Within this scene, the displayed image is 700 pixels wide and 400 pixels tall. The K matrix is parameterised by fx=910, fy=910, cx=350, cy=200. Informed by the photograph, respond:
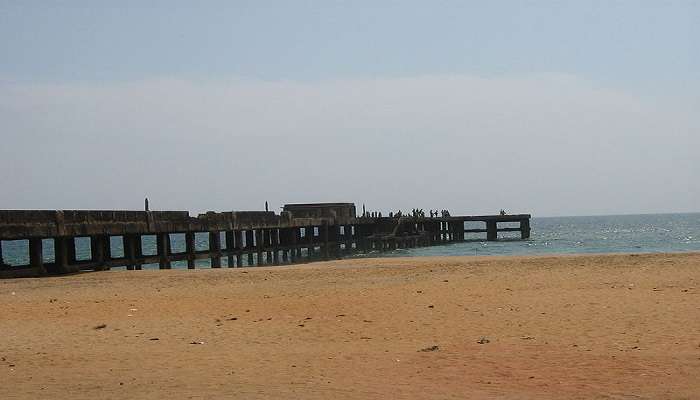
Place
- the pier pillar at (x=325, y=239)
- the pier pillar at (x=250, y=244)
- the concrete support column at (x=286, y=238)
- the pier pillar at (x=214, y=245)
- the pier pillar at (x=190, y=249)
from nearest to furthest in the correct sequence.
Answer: the pier pillar at (x=190, y=249) → the pier pillar at (x=214, y=245) → the pier pillar at (x=250, y=244) → the concrete support column at (x=286, y=238) → the pier pillar at (x=325, y=239)

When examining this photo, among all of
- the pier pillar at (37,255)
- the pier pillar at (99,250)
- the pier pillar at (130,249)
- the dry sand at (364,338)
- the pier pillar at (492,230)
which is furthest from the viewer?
the pier pillar at (492,230)

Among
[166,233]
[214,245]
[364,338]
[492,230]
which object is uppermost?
[166,233]

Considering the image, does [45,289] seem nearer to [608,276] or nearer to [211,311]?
[211,311]

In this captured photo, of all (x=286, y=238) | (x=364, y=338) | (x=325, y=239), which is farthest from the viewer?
(x=325, y=239)

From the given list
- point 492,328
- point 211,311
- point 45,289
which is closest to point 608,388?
point 492,328

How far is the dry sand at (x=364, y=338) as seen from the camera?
9.55 m

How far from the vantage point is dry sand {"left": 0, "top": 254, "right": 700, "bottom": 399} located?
955cm

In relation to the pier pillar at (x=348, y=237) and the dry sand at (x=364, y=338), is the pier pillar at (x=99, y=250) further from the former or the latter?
the pier pillar at (x=348, y=237)

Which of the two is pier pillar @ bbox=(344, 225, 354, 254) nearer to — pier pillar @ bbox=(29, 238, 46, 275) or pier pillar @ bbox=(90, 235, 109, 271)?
pier pillar @ bbox=(90, 235, 109, 271)

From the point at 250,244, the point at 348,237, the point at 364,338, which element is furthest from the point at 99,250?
the point at 348,237

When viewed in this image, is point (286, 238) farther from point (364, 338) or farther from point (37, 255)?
point (364, 338)

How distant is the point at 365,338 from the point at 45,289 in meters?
10.4

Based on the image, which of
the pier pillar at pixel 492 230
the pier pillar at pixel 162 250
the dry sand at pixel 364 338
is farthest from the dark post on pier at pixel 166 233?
the pier pillar at pixel 492 230

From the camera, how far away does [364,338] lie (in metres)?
12.7
